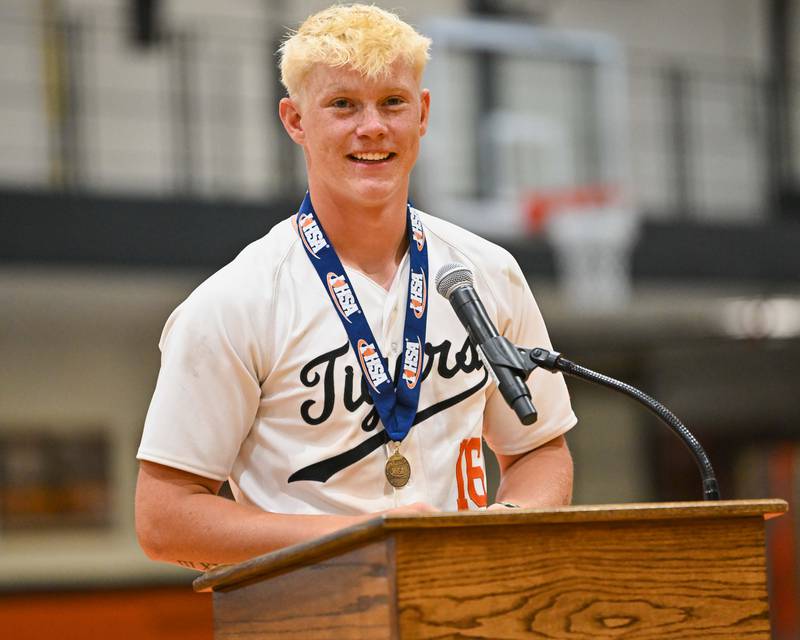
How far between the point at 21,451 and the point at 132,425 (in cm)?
87

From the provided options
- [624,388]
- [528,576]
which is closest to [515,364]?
[624,388]

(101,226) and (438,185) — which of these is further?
(438,185)

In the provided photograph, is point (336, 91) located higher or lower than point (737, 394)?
lower

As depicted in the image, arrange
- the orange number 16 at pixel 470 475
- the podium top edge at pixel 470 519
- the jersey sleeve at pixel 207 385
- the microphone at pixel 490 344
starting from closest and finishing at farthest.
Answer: the podium top edge at pixel 470 519
the microphone at pixel 490 344
the jersey sleeve at pixel 207 385
the orange number 16 at pixel 470 475

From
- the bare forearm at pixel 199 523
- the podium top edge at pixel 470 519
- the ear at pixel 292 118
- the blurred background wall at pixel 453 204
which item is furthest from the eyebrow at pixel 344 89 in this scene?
the blurred background wall at pixel 453 204

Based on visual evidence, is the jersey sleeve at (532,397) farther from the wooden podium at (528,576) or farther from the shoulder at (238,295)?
the wooden podium at (528,576)

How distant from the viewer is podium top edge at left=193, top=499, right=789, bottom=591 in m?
1.61

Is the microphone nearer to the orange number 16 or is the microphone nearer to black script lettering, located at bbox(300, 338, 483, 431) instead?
black script lettering, located at bbox(300, 338, 483, 431)

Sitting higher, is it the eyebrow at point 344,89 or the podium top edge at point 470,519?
the eyebrow at point 344,89

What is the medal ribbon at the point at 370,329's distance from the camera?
2.22 meters

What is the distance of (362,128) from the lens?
7.18 feet

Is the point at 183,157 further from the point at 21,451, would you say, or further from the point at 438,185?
the point at 21,451

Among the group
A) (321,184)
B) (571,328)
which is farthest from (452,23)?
(321,184)

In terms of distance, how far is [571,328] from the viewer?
12.4 m
